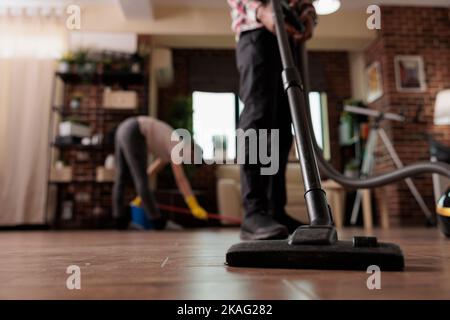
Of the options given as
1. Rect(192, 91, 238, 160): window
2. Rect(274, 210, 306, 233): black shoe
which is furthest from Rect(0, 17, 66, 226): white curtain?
Rect(274, 210, 306, 233): black shoe

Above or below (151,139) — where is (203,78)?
above

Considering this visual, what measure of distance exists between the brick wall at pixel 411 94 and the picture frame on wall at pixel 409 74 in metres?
0.05

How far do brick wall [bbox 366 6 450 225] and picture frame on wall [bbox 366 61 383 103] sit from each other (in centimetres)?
8

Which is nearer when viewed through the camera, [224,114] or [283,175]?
[283,175]

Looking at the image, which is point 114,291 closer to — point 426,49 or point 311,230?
point 311,230

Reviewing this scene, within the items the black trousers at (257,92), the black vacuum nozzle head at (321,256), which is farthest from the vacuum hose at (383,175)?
the black vacuum nozzle head at (321,256)

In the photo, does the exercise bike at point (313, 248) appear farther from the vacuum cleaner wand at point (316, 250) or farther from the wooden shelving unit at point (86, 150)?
the wooden shelving unit at point (86, 150)

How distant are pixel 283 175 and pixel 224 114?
4.01 meters

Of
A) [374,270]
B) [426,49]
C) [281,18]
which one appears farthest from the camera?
[426,49]

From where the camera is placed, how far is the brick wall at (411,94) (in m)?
4.30

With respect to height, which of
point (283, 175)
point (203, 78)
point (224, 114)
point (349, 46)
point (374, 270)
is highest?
point (349, 46)

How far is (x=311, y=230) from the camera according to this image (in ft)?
1.78

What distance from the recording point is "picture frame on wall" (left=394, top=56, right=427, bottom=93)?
14.8 ft
